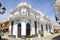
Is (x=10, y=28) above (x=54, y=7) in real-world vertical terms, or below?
below

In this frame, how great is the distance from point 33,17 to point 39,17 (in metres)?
3.37

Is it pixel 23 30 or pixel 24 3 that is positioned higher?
pixel 24 3

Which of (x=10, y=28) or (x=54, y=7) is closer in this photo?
(x=54, y=7)

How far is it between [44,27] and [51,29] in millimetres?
6946

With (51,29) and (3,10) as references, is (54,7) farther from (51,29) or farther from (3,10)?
(51,29)

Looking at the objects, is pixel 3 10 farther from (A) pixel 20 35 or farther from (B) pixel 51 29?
(B) pixel 51 29

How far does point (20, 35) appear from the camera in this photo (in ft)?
99.5

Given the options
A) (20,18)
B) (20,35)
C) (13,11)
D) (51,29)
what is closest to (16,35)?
(20,35)

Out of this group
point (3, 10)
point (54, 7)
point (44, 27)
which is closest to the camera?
point (3, 10)

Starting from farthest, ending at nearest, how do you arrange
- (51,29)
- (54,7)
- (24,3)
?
(51,29), (24,3), (54,7)

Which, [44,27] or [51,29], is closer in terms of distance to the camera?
[44,27]

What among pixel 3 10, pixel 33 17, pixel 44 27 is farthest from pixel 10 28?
pixel 3 10

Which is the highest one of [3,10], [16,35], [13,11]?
[13,11]

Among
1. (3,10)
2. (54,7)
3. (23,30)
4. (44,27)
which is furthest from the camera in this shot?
(44,27)
